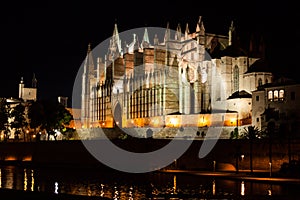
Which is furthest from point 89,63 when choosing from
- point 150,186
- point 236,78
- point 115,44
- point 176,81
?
point 150,186

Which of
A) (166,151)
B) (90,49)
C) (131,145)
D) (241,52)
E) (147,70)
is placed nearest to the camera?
(166,151)

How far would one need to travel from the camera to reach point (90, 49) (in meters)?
90.8

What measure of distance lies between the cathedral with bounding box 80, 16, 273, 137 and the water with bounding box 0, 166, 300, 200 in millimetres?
17804

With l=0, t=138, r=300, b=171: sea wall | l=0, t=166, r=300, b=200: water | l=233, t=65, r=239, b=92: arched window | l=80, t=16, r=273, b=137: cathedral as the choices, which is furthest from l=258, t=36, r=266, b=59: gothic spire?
l=0, t=166, r=300, b=200: water

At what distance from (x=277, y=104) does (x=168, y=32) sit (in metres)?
26.9

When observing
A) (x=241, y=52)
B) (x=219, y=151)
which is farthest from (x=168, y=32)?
(x=219, y=151)

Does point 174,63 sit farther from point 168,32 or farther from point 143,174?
point 143,174

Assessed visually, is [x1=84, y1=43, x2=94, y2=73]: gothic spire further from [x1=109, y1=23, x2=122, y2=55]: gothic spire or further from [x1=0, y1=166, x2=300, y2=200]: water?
[x1=0, y1=166, x2=300, y2=200]: water

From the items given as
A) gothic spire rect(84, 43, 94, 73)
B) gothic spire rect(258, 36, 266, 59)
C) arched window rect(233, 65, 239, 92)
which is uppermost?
gothic spire rect(84, 43, 94, 73)

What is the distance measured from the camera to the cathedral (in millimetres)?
52875

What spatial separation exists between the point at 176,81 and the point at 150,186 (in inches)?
1632

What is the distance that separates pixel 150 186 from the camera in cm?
2380

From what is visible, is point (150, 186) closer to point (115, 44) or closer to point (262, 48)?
point (262, 48)

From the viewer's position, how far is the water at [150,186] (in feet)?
78.2
